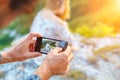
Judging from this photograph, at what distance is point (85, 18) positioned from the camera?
5.86m

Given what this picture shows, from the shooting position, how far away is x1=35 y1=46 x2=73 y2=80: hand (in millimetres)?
1659

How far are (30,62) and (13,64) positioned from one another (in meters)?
0.13

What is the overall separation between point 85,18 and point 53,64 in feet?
13.8

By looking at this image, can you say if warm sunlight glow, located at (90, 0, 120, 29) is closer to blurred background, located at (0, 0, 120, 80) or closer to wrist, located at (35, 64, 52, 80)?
blurred background, located at (0, 0, 120, 80)

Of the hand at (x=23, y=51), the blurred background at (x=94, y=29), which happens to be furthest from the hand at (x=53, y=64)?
the blurred background at (x=94, y=29)

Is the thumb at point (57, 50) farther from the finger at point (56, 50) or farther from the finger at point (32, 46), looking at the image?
the finger at point (32, 46)

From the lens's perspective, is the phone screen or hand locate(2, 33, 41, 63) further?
hand locate(2, 33, 41, 63)

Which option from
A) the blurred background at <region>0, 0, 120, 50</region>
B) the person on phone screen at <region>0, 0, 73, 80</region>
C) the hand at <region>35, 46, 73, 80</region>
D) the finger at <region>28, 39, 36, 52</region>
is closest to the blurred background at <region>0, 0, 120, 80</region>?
the blurred background at <region>0, 0, 120, 50</region>

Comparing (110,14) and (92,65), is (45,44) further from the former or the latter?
(110,14)

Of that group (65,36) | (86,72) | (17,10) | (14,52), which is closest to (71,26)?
(65,36)

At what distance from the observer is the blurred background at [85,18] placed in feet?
17.9

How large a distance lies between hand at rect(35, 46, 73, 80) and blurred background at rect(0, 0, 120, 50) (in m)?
3.39

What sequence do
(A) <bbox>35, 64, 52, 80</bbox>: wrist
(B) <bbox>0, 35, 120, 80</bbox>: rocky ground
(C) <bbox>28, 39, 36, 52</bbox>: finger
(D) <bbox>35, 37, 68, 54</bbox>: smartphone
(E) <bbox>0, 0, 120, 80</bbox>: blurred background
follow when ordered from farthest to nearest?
(E) <bbox>0, 0, 120, 80</bbox>: blurred background → (B) <bbox>0, 35, 120, 80</bbox>: rocky ground → (C) <bbox>28, 39, 36, 52</bbox>: finger → (D) <bbox>35, 37, 68, 54</bbox>: smartphone → (A) <bbox>35, 64, 52, 80</bbox>: wrist

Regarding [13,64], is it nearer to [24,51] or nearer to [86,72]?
[86,72]
